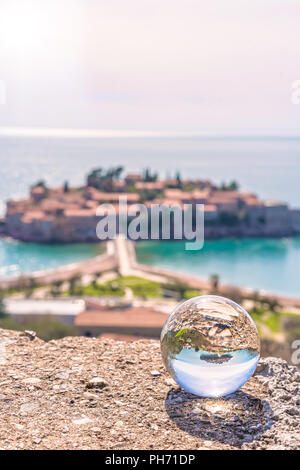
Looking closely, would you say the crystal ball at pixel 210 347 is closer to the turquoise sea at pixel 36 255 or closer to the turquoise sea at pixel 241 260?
the turquoise sea at pixel 241 260

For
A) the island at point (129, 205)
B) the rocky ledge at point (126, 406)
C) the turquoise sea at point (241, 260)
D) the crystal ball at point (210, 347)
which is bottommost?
the turquoise sea at point (241, 260)

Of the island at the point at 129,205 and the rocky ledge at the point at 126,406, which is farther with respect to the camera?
the island at the point at 129,205

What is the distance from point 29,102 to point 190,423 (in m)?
29.8

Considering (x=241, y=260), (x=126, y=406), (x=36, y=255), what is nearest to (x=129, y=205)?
(x=36, y=255)

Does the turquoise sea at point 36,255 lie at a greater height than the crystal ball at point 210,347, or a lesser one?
lesser

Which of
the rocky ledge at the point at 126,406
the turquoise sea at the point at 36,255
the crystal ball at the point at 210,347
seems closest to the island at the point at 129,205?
the turquoise sea at the point at 36,255

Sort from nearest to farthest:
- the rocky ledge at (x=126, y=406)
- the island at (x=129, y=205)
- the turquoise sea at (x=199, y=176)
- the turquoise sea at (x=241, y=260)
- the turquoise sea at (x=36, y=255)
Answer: the rocky ledge at (x=126, y=406) → the turquoise sea at (x=241, y=260) → the turquoise sea at (x=36, y=255) → the turquoise sea at (x=199, y=176) → the island at (x=129, y=205)

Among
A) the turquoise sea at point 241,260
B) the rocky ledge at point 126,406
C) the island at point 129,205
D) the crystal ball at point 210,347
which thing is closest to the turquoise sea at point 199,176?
the turquoise sea at point 241,260

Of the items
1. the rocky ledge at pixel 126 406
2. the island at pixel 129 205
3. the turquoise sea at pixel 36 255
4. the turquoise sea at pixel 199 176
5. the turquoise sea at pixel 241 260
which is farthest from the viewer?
the island at pixel 129 205

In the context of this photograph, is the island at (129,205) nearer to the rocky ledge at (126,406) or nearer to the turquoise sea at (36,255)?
the turquoise sea at (36,255)

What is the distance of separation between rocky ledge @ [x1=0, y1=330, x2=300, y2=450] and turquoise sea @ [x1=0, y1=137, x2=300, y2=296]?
1678cm

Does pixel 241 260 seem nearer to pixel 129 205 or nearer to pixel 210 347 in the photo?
pixel 129 205

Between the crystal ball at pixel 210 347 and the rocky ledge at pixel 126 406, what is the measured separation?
74mm

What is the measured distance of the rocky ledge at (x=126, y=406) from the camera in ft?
3.45
